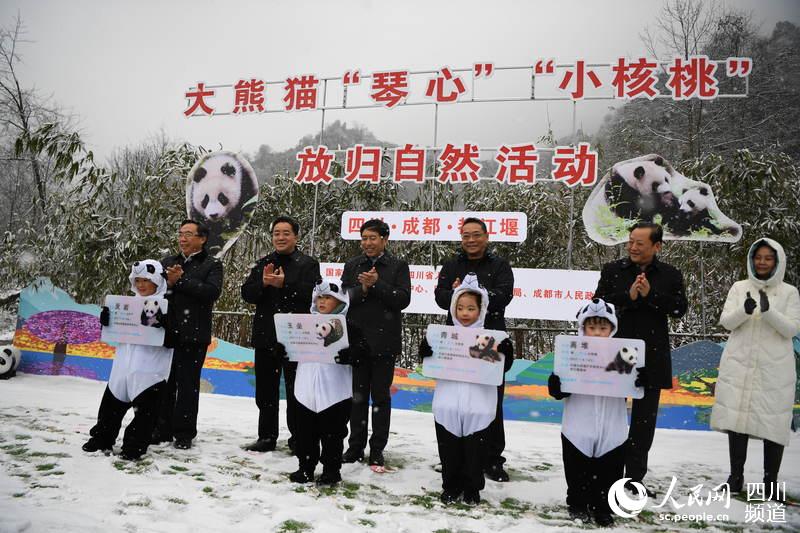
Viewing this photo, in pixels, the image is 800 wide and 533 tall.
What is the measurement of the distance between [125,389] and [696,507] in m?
3.24

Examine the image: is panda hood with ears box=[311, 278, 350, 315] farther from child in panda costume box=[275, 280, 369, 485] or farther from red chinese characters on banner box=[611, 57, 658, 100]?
red chinese characters on banner box=[611, 57, 658, 100]

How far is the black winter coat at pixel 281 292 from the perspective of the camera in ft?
11.7

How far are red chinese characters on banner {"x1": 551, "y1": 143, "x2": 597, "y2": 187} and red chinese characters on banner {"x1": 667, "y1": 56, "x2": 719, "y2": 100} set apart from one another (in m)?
1.11

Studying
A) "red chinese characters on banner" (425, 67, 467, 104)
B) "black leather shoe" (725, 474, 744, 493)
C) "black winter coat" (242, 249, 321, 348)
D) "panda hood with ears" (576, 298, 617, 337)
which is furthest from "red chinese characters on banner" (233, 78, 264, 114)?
"black leather shoe" (725, 474, 744, 493)

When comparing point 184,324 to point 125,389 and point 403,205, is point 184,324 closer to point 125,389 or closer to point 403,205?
point 125,389

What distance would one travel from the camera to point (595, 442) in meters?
2.51

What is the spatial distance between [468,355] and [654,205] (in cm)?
392

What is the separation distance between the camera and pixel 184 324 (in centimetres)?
360

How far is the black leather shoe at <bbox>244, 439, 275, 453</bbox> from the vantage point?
3641 millimetres

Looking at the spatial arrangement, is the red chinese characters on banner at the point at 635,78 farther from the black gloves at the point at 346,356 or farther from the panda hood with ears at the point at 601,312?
the black gloves at the point at 346,356

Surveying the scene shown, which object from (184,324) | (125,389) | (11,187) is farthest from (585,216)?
(11,187)

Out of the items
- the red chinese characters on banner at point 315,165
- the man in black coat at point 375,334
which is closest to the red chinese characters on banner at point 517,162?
the red chinese characters on banner at point 315,165

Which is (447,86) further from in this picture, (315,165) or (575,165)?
(315,165)

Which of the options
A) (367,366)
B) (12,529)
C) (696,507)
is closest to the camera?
(12,529)
